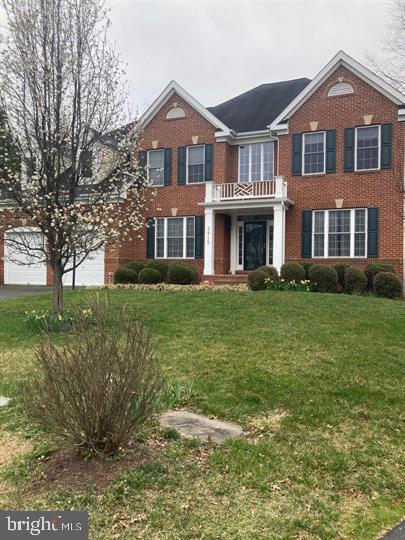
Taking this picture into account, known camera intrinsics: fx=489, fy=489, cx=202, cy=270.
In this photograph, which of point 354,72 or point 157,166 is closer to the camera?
point 354,72

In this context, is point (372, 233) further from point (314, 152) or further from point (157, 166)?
point (157, 166)

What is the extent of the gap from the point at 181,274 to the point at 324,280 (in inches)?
213

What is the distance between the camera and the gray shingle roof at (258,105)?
2130 centimetres

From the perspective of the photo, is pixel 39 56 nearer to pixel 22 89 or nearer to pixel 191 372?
pixel 22 89

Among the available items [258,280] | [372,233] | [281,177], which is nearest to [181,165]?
[281,177]

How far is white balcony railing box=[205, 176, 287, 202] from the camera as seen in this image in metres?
18.5

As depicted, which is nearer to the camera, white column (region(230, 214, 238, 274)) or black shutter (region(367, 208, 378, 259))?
black shutter (region(367, 208, 378, 259))

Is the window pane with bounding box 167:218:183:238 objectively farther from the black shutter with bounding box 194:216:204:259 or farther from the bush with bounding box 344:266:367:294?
the bush with bounding box 344:266:367:294

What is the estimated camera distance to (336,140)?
61.0ft

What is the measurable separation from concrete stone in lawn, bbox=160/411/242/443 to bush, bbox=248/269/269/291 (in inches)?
426

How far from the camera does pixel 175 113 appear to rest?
21.5m

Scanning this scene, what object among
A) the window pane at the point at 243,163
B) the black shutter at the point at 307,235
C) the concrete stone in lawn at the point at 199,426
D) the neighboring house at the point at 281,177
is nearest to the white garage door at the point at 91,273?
the neighboring house at the point at 281,177

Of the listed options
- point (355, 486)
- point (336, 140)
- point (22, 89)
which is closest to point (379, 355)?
point (355, 486)

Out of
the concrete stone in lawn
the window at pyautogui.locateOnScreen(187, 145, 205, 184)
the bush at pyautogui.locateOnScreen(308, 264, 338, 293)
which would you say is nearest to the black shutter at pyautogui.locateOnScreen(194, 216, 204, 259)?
the window at pyautogui.locateOnScreen(187, 145, 205, 184)
